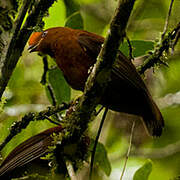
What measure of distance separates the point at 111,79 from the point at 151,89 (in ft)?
6.66

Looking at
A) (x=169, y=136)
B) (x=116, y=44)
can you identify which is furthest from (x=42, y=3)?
(x=169, y=136)

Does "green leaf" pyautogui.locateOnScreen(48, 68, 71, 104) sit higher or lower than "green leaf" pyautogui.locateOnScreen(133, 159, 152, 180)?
higher

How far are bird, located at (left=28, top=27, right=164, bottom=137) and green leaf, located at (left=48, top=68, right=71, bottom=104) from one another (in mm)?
236

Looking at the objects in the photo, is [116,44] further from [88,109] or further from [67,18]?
[67,18]

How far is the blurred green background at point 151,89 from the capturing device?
370 centimetres

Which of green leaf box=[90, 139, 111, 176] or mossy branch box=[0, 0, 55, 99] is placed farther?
green leaf box=[90, 139, 111, 176]

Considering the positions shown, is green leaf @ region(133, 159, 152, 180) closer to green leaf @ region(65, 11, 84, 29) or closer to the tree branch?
the tree branch

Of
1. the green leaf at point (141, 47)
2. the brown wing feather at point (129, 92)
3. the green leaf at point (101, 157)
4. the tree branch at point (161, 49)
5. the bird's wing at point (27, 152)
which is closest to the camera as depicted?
the tree branch at point (161, 49)

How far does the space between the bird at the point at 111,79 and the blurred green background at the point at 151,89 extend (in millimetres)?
951

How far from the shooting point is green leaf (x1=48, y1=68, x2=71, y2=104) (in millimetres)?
2885

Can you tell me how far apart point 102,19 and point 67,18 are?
176cm

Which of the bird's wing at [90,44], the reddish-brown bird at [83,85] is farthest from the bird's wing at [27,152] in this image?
the bird's wing at [90,44]

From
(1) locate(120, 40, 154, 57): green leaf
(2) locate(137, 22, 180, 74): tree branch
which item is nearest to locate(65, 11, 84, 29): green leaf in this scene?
(1) locate(120, 40, 154, 57): green leaf

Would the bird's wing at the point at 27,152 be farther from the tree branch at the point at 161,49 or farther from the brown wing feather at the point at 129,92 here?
the tree branch at the point at 161,49
